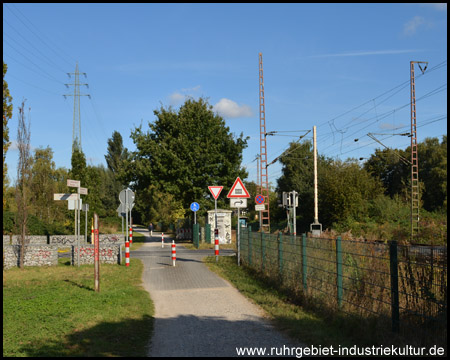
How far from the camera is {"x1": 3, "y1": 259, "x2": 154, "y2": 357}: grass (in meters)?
6.97

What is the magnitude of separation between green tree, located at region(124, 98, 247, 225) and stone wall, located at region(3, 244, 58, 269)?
16498mm

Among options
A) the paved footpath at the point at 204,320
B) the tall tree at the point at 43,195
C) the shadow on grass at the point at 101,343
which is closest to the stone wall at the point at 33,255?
the paved footpath at the point at 204,320

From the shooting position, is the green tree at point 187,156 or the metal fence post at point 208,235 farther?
the green tree at point 187,156

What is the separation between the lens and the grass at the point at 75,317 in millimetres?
6973

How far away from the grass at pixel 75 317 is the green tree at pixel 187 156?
20.9 meters

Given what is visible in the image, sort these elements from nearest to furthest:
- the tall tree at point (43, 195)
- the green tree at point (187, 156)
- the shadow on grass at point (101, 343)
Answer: the shadow on grass at point (101, 343) → the green tree at point (187, 156) → the tall tree at point (43, 195)

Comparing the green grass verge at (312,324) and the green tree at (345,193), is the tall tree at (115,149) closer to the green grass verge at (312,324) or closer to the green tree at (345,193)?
the green tree at (345,193)

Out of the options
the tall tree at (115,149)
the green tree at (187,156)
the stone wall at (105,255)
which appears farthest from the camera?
the tall tree at (115,149)

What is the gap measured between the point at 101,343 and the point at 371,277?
4152mm

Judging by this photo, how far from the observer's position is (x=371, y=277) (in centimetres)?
780

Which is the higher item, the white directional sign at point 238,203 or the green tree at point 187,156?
the green tree at point 187,156

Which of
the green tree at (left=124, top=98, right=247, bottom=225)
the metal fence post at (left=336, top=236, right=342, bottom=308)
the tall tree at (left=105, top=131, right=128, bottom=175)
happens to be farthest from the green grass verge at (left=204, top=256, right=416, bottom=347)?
the tall tree at (left=105, top=131, right=128, bottom=175)

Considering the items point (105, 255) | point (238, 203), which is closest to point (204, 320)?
point (238, 203)

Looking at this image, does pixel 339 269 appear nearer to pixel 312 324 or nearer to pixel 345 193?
pixel 312 324
